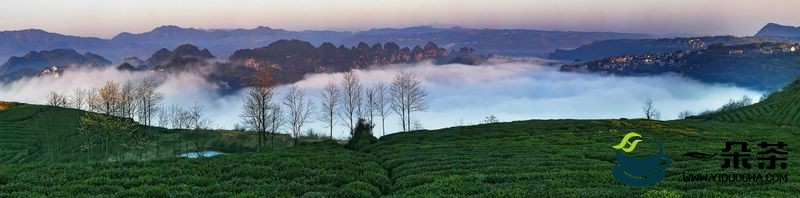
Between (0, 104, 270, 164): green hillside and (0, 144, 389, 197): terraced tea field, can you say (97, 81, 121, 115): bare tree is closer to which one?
(0, 104, 270, 164): green hillside

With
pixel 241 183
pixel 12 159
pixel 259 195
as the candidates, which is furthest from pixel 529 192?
pixel 12 159

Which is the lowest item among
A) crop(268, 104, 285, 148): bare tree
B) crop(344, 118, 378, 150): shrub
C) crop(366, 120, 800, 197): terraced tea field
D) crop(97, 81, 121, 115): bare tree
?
crop(366, 120, 800, 197): terraced tea field

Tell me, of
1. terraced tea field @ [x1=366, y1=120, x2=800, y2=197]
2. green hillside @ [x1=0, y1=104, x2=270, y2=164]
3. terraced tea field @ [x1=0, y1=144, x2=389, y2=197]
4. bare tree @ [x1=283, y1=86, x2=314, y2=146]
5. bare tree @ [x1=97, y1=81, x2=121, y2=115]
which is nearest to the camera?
terraced tea field @ [x1=366, y1=120, x2=800, y2=197]

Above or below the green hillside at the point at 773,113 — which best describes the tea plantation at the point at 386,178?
below

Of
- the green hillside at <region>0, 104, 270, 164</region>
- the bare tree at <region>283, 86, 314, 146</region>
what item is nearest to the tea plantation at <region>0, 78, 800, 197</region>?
the bare tree at <region>283, 86, 314, 146</region>

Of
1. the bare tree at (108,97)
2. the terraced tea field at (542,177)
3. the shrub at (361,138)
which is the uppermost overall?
the bare tree at (108,97)

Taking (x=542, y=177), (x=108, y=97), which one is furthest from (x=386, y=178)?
(x=108, y=97)

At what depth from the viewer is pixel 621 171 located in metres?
32.5

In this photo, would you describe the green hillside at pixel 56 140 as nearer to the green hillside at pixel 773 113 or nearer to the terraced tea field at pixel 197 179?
the terraced tea field at pixel 197 179

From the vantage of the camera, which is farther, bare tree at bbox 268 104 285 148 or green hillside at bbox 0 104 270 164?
green hillside at bbox 0 104 270 164

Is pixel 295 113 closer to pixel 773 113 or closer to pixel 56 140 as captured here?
pixel 56 140

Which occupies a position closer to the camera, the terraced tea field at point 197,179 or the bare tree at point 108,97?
the terraced tea field at point 197,179

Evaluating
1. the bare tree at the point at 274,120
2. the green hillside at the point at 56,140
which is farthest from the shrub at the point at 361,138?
the green hillside at the point at 56,140

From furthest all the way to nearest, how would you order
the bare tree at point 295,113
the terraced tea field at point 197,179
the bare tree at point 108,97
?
the bare tree at point 295,113 < the bare tree at point 108,97 < the terraced tea field at point 197,179
